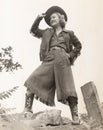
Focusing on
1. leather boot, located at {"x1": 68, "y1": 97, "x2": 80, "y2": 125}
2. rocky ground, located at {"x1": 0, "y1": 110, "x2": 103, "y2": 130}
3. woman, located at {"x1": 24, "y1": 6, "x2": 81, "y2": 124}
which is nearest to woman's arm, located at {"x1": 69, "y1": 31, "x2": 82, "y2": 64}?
woman, located at {"x1": 24, "y1": 6, "x2": 81, "y2": 124}

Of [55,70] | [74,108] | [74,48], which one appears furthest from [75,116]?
[74,48]

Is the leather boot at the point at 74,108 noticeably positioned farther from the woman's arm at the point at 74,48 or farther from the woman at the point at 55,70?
the woman's arm at the point at 74,48

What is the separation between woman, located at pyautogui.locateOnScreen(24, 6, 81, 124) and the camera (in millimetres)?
3814

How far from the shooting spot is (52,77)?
3883 millimetres

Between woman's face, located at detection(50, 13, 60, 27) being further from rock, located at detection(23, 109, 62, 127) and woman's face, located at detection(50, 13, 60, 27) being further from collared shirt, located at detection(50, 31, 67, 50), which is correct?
rock, located at detection(23, 109, 62, 127)

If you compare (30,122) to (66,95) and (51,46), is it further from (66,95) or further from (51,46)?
(51,46)

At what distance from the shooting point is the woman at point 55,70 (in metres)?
3.81

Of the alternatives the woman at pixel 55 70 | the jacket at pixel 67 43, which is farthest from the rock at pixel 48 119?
the jacket at pixel 67 43

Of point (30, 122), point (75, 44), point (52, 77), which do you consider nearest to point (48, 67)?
point (52, 77)

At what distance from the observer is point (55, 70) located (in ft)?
12.6

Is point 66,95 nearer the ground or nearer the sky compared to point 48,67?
nearer the ground

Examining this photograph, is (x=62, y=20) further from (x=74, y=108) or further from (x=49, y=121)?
(x=49, y=121)

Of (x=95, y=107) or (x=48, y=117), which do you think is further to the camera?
(x=95, y=107)

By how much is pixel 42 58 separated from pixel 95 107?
0.74 metres
